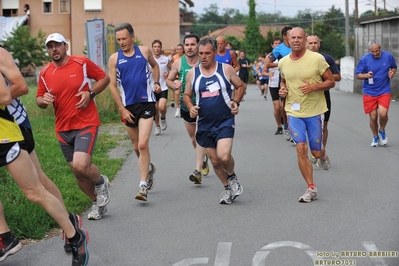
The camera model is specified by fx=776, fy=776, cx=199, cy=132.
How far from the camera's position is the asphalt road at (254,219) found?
6609 mm

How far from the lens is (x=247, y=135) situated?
53.0 feet

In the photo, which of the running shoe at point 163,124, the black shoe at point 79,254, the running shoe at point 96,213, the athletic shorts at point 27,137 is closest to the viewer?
the black shoe at point 79,254

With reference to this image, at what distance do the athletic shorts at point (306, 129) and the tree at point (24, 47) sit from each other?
153 feet

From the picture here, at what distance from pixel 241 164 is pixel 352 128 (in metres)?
5.91

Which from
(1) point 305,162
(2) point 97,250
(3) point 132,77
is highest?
(3) point 132,77

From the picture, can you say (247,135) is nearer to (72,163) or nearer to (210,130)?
(210,130)

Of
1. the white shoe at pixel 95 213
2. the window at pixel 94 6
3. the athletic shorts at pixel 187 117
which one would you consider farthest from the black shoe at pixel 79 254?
the window at pixel 94 6

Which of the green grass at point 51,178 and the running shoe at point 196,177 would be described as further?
the running shoe at point 196,177

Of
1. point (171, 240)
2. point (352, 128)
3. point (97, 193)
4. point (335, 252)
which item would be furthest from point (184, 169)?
point (352, 128)

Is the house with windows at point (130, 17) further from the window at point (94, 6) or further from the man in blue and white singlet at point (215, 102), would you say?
the man in blue and white singlet at point (215, 102)

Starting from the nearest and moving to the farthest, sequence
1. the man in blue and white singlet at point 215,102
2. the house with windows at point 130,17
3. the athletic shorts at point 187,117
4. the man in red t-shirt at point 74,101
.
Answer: the man in red t-shirt at point 74,101, the man in blue and white singlet at point 215,102, the athletic shorts at point 187,117, the house with windows at point 130,17

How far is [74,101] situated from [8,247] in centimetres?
204

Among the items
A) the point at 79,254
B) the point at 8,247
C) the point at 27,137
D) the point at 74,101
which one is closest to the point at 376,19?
the point at 74,101

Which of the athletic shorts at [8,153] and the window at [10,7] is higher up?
the window at [10,7]
